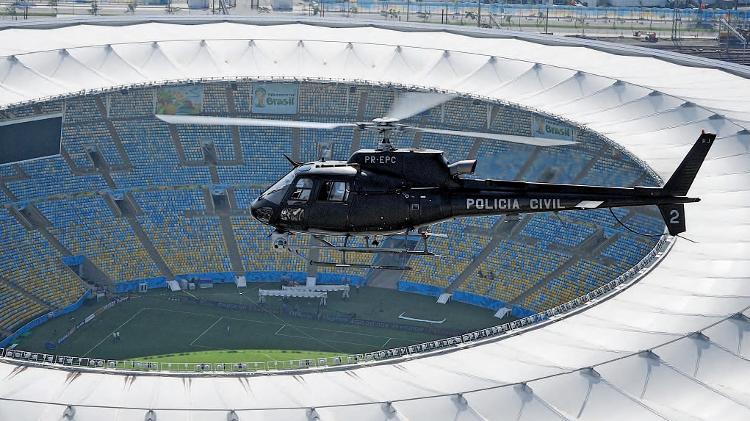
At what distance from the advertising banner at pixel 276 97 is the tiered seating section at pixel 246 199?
0.52 metres

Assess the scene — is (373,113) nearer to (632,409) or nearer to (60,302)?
(60,302)

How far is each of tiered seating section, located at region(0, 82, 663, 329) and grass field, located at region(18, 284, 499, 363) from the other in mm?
2200

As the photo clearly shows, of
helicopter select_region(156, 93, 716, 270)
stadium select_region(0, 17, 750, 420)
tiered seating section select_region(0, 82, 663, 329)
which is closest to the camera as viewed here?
helicopter select_region(156, 93, 716, 270)

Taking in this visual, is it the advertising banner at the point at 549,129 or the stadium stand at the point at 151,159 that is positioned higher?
the advertising banner at the point at 549,129

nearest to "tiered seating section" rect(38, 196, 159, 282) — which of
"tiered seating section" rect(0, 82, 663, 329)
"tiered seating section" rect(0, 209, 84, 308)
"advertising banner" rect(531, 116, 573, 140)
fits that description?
"tiered seating section" rect(0, 82, 663, 329)

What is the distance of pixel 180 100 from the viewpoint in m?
92.5

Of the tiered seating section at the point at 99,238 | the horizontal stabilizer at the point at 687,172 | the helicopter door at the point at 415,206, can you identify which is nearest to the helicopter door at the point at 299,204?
the helicopter door at the point at 415,206

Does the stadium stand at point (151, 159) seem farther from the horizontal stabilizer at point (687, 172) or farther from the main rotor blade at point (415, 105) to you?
the horizontal stabilizer at point (687, 172)

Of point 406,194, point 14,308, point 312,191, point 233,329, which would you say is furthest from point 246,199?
point 406,194

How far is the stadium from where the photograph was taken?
7631 cm

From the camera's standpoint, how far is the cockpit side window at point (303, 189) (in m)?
51.7

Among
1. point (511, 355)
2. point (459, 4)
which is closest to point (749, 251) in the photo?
point (511, 355)

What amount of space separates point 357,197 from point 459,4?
10716cm

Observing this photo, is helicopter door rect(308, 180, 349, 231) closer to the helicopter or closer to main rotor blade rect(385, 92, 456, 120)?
the helicopter
